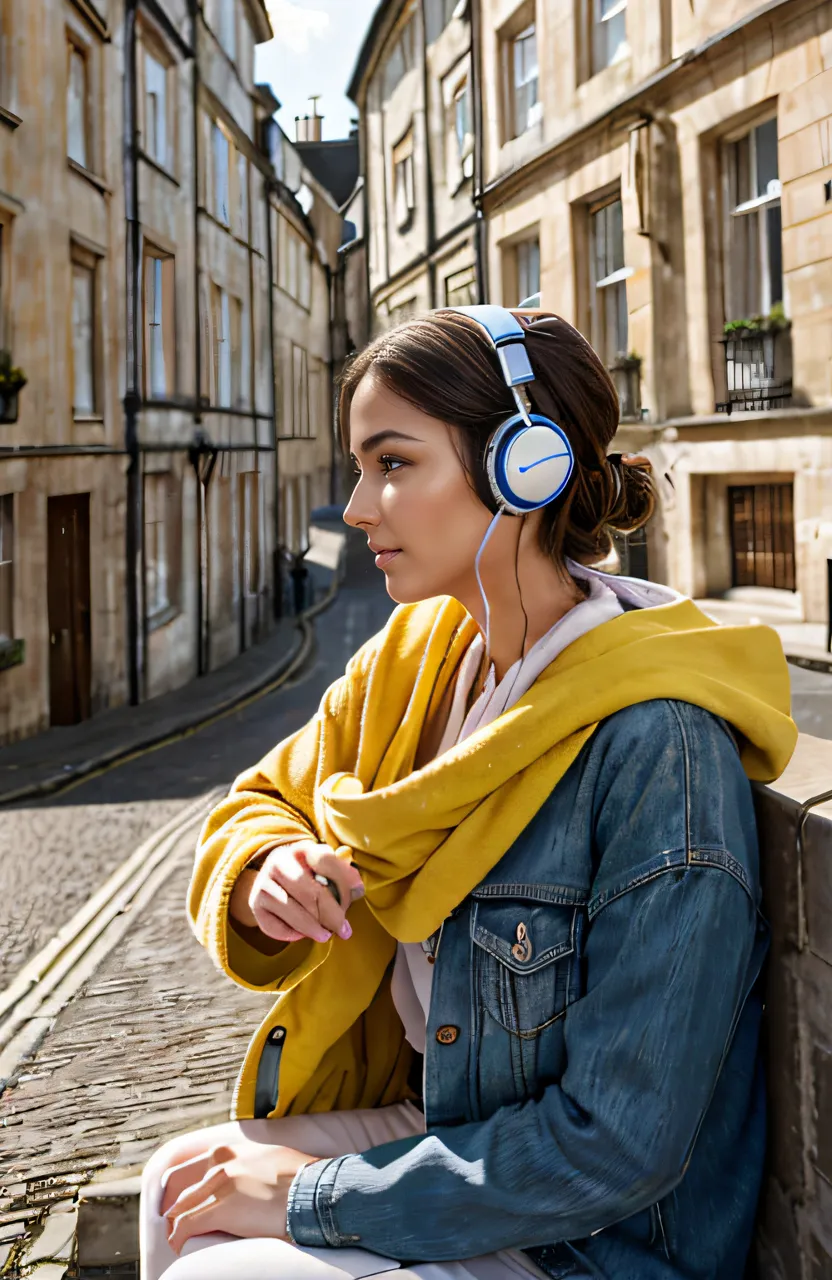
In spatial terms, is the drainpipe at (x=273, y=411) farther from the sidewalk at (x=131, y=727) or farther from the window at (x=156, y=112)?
the window at (x=156, y=112)

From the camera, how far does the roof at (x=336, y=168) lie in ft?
72.5

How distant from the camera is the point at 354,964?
1.46m

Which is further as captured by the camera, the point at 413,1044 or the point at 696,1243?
the point at 413,1044

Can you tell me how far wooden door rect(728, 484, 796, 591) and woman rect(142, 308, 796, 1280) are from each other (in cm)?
827

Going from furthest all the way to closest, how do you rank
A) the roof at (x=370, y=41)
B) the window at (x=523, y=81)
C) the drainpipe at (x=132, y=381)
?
1. the roof at (x=370, y=41)
2. the window at (x=523, y=81)
3. the drainpipe at (x=132, y=381)

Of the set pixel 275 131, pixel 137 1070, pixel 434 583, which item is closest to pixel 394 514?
pixel 434 583

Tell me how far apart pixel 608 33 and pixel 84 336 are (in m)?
5.91

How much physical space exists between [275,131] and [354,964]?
18.9m

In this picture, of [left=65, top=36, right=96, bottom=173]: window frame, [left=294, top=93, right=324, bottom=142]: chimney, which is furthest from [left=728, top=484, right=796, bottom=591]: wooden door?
[left=294, top=93, right=324, bottom=142]: chimney

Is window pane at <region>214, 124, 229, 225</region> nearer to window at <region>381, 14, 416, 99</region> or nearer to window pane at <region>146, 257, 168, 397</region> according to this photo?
window pane at <region>146, 257, 168, 397</region>

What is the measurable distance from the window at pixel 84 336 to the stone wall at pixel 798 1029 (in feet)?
35.0

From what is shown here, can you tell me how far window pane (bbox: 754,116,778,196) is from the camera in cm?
945

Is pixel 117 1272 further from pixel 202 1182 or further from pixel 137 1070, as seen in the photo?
pixel 137 1070

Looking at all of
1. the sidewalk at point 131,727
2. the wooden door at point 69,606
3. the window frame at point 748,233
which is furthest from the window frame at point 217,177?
the window frame at point 748,233
